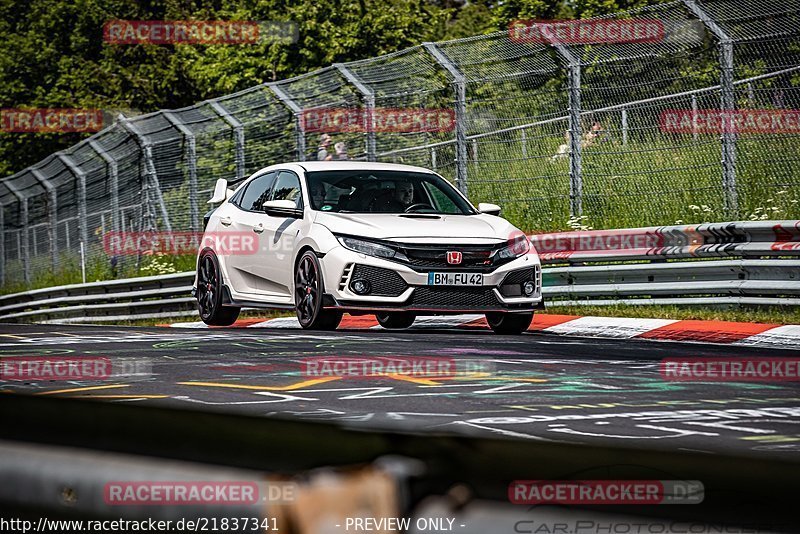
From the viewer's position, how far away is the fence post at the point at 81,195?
25922 millimetres

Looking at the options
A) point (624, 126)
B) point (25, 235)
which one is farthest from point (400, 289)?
point (25, 235)

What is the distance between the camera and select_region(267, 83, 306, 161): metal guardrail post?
728 inches

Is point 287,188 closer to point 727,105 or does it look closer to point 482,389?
point 727,105

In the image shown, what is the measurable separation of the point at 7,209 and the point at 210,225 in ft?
75.3

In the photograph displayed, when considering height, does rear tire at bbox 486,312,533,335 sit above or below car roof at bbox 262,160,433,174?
below

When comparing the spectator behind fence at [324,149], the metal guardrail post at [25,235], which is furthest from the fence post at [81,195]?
the spectator behind fence at [324,149]

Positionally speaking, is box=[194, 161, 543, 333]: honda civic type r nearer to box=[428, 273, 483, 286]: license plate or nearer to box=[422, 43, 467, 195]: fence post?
box=[428, 273, 483, 286]: license plate

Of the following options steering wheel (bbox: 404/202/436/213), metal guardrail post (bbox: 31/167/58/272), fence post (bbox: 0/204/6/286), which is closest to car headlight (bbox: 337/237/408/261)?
steering wheel (bbox: 404/202/436/213)

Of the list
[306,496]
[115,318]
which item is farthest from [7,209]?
[306,496]

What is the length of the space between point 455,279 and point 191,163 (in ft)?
37.3

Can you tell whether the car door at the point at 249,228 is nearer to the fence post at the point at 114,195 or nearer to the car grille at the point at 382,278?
the car grille at the point at 382,278

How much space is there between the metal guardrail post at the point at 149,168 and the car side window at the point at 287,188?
976cm

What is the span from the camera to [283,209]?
12.1 m

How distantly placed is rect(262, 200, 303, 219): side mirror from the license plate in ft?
5.30
